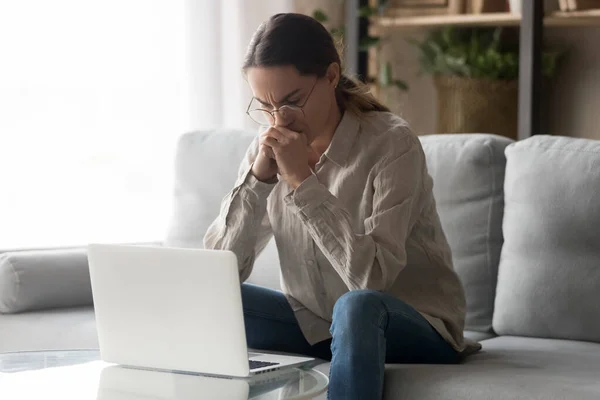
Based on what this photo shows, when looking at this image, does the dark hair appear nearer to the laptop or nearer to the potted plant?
the laptop

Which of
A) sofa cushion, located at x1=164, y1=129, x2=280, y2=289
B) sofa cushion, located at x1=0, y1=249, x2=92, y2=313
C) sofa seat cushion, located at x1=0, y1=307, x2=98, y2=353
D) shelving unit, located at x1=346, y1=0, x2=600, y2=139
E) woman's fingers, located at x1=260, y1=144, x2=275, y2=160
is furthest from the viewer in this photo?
shelving unit, located at x1=346, y1=0, x2=600, y2=139

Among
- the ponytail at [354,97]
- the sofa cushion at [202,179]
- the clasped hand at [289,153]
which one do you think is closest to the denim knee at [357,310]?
the clasped hand at [289,153]

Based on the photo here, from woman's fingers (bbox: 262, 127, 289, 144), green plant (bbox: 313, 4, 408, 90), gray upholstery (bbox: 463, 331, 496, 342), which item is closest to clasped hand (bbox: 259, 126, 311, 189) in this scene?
woman's fingers (bbox: 262, 127, 289, 144)

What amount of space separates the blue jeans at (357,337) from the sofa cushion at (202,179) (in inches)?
18.2

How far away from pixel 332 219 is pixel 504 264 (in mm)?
574

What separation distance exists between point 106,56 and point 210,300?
176cm

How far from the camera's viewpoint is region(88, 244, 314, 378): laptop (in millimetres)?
1408

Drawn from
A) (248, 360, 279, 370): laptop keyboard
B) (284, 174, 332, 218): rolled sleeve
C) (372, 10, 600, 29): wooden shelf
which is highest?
(372, 10, 600, 29): wooden shelf

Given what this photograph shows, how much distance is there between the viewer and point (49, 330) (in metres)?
2.07

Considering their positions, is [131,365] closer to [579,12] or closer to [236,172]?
[236,172]

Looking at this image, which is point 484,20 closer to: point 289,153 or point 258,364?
point 289,153

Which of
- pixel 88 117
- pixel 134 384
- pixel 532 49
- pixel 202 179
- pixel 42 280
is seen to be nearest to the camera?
pixel 134 384

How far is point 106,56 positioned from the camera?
3010 millimetres

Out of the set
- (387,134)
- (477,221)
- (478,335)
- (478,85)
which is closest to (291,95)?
(387,134)
